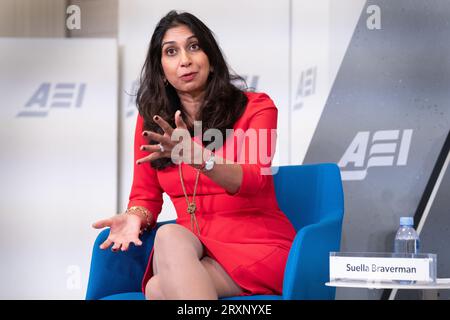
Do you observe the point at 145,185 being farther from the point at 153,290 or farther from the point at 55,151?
the point at 55,151

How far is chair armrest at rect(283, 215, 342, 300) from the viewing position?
6.85ft

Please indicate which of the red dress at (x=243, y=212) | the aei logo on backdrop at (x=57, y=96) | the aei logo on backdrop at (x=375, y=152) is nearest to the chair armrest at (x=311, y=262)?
the red dress at (x=243, y=212)

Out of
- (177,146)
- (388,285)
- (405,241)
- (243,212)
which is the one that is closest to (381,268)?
(388,285)

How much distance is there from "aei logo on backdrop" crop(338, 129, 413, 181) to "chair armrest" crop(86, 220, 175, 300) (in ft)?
4.44

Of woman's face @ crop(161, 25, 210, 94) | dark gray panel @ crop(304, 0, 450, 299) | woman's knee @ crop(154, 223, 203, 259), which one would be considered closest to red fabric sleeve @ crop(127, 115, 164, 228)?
woman's face @ crop(161, 25, 210, 94)

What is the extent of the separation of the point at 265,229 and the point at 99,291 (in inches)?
24.2

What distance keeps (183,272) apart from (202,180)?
0.47 meters

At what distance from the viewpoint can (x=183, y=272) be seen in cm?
199

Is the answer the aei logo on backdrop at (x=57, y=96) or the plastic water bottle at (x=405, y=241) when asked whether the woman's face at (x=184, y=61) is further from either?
the plastic water bottle at (x=405, y=241)

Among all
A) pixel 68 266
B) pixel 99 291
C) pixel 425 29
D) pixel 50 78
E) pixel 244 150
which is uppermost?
pixel 425 29

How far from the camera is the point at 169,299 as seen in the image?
79.4 inches
